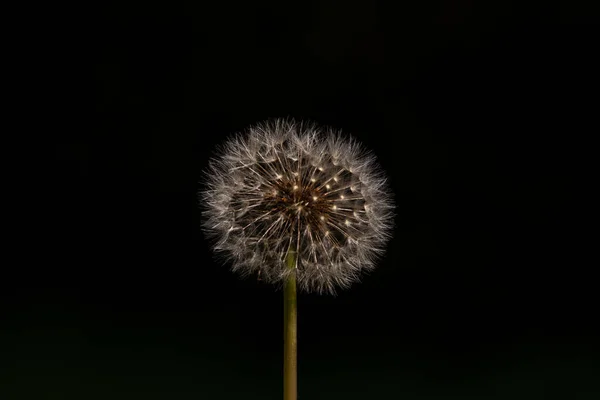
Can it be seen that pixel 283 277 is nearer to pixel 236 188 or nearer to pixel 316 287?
pixel 316 287

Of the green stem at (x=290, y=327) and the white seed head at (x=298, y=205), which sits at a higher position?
the white seed head at (x=298, y=205)

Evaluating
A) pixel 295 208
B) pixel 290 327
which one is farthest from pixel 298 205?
pixel 290 327

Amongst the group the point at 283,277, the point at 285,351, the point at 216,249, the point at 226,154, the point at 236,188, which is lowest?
the point at 285,351

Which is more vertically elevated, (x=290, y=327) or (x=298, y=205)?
(x=298, y=205)

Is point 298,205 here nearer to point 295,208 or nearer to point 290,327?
point 295,208

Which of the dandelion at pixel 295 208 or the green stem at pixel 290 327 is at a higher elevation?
the dandelion at pixel 295 208

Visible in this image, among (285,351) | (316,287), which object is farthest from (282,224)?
(285,351)
